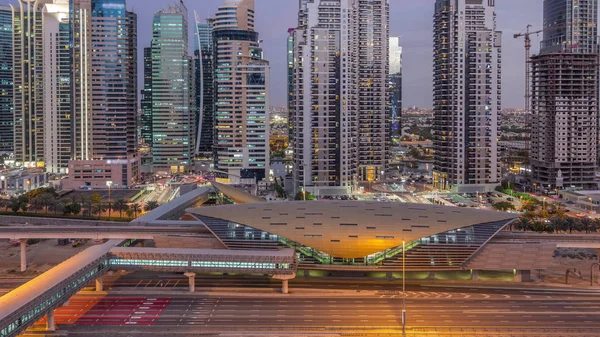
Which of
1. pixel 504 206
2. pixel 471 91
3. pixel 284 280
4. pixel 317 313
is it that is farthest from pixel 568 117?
pixel 317 313

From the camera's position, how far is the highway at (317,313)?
147 feet

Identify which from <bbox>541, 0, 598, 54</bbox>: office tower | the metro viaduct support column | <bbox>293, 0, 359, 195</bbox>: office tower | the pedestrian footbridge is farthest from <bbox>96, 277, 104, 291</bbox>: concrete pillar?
<bbox>541, 0, 598, 54</bbox>: office tower

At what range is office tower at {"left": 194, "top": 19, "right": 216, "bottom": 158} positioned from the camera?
184875mm

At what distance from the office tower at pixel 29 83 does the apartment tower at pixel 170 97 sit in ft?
90.1

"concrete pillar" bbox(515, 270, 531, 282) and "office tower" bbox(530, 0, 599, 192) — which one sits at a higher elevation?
"office tower" bbox(530, 0, 599, 192)

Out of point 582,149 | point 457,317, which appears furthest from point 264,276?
point 582,149

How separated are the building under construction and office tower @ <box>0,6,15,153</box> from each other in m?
138

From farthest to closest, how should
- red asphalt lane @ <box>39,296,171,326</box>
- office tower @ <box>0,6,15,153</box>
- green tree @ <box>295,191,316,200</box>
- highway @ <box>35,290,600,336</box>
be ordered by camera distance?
office tower @ <box>0,6,15,153</box> < green tree @ <box>295,191,316,200</box> < red asphalt lane @ <box>39,296,171,326</box> < highway @ <box>35,290,600,336</box>

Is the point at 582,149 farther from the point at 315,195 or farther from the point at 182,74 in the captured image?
the point at 182,74

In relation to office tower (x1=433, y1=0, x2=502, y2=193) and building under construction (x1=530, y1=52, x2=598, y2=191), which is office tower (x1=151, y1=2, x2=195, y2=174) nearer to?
office tower (x1=433, y1=0, x2=502, y2=193)

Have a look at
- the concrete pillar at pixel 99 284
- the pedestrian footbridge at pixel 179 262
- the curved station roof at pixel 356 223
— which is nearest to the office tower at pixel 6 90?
the curved station roof at pixel 356 223

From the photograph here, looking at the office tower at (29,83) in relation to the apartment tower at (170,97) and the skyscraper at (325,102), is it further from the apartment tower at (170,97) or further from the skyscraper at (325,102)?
the skyscraper at (325,102)

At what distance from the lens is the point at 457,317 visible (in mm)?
46906

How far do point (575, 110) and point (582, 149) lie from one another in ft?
23.5
